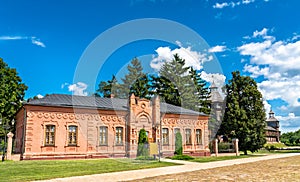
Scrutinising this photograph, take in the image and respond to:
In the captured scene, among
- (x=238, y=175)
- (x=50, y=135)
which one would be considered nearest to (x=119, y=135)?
(x=50, y=135)

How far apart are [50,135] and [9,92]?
56.5 feet

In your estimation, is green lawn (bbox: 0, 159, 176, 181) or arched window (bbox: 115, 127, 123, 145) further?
arched window (bbox: 115, 127, 123, 145)

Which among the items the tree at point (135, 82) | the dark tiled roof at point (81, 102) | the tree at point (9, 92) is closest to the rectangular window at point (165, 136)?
the dark tiled roof at point (81, 102)

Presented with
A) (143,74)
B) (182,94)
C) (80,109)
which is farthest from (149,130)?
(143,74)

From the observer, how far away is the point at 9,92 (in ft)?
110

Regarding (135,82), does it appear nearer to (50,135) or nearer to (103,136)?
(103,136)

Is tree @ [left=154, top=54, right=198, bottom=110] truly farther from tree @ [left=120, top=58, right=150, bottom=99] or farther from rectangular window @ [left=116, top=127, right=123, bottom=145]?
rectangular window @ [left=116, top=127, right=123, bottom=145]

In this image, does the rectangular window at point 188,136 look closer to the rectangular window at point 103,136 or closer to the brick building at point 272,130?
the rectangular window at point 103,136

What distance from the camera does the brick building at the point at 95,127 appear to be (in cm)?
1977

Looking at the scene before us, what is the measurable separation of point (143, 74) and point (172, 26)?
26.8m

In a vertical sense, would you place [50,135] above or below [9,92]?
below

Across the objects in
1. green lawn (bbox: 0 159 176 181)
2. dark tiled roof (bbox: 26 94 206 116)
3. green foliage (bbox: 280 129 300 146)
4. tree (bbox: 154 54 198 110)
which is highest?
tree (bbox: 154 54 198 110)

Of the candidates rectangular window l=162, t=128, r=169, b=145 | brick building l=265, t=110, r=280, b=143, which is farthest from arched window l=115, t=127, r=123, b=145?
brick building l=265, t=110, r=280, b=143

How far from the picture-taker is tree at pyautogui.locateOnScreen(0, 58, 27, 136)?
32.1 meters
